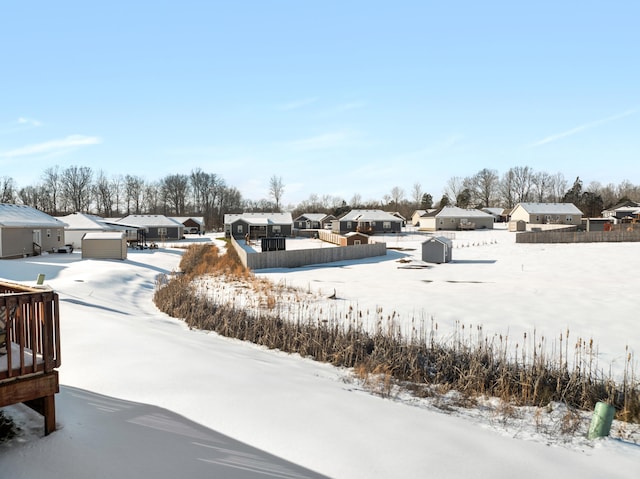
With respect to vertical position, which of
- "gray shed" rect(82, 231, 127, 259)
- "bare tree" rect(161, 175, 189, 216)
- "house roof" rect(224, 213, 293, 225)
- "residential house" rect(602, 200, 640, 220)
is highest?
"bare tree" rect(161, 175, 189, 216)

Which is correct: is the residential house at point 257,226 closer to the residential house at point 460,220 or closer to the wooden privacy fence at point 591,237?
the residential house at point 460,220

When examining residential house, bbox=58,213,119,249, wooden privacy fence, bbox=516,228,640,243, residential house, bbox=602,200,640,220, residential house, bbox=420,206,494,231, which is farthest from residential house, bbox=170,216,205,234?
residential house, bbox=602,200,640,220

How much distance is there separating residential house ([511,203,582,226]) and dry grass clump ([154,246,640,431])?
6296 centimetres

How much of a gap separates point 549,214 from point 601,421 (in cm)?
7090

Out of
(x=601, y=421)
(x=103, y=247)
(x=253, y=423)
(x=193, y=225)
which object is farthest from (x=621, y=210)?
(x=253, y=423)

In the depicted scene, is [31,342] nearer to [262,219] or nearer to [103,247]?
[103,247]

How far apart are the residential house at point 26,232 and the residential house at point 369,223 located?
128 feet

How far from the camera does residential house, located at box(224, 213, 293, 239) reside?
6188 cm

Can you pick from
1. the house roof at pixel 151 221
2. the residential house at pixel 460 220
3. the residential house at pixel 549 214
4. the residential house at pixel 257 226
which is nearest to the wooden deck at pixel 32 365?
the house roof at pixel 151 221

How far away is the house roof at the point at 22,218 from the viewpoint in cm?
2869

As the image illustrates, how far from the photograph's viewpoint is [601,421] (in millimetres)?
6082

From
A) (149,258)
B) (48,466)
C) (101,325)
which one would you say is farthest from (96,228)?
(48,466)

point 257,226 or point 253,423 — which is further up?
point 257,226

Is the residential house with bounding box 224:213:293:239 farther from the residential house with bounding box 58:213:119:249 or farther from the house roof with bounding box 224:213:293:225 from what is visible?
→ the residential house with bounding box 58:213:119:249
